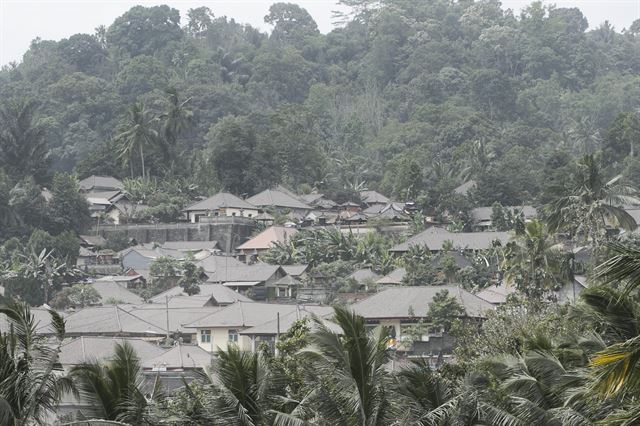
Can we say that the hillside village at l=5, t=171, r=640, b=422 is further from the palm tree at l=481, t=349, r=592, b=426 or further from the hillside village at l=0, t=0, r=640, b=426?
the palm tree at l=481, t=349, r=592, b=426

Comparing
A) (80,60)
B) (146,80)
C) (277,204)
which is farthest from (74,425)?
(80,60)

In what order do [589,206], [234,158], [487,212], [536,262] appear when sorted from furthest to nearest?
[234,158] → [487,212] → [589,206] → [536,262]

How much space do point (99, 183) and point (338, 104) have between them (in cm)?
4744

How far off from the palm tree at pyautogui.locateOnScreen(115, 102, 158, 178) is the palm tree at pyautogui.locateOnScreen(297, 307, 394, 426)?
323 ft

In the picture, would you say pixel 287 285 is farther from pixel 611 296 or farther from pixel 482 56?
pixel 482 56

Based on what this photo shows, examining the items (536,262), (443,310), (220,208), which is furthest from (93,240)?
(536,262)

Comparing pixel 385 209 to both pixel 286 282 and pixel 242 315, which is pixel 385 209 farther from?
pixel 242 315

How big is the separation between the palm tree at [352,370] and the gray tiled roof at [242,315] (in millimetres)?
48405

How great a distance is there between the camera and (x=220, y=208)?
106500mm

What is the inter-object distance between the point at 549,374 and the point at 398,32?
162 m

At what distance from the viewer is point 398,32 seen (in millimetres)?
181625

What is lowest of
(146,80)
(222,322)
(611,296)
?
(222,322)

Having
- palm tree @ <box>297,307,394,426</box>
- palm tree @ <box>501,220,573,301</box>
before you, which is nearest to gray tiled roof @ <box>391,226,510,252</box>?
palm tree @ <box>501,220,573,301</box>

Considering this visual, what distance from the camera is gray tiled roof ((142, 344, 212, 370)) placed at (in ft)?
180
